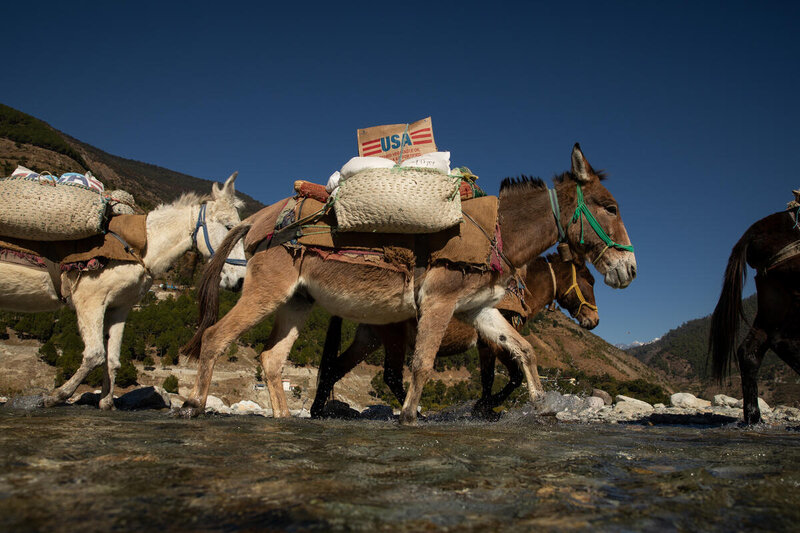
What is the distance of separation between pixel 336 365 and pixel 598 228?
3664mm

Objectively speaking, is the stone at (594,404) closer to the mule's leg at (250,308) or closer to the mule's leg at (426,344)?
the mule's leg at (426,344)

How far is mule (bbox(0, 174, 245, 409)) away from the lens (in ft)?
20.7

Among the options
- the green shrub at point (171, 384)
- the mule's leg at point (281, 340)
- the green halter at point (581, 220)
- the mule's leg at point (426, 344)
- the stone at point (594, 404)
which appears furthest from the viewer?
the green shrub at point (171, 384)

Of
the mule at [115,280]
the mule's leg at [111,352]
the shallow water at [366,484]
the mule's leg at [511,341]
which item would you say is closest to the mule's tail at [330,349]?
the mule at [115,280]

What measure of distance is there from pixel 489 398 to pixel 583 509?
5.54 metres

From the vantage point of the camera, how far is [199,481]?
6.15 feet

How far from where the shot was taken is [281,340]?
596 cm

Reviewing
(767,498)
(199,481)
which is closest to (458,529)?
(199,481)

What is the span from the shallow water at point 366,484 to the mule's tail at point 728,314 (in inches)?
173

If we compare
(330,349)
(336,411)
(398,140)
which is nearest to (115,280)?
(330,349)

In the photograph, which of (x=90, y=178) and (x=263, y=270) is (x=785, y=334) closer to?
(x=263, y=270)

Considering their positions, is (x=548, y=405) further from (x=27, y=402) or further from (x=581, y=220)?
(x=27, y=402)

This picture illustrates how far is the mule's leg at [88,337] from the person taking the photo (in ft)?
20.0

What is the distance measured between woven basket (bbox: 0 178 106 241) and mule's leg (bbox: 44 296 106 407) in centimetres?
80
